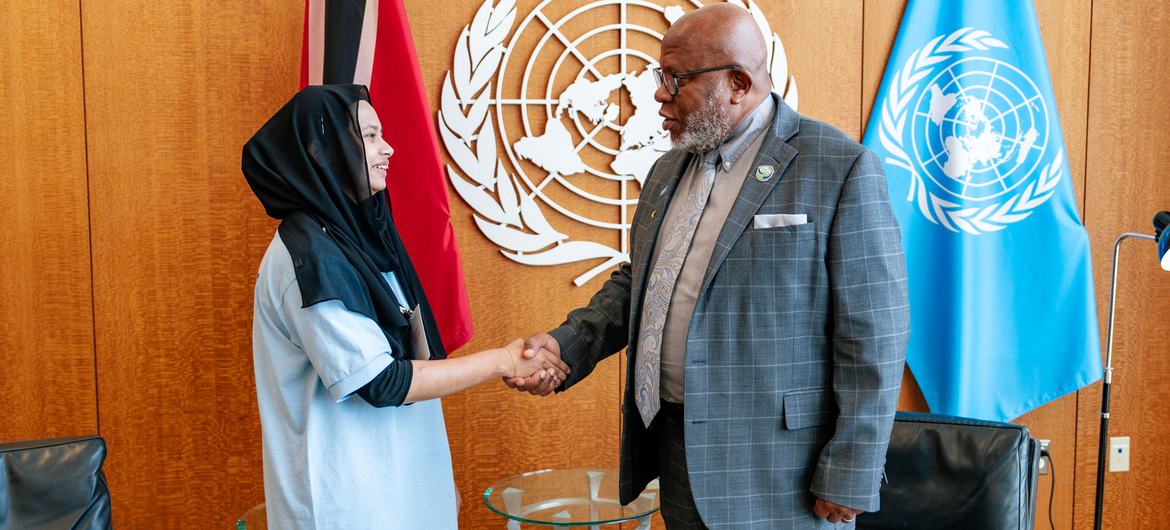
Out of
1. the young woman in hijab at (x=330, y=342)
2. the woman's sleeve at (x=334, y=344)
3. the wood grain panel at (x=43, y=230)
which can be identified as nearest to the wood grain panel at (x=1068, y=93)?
the young woman in hijab at (x=330, y=342)

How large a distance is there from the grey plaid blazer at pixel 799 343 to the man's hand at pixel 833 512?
0.08 ft

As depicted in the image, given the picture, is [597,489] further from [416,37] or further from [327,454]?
[416,37]

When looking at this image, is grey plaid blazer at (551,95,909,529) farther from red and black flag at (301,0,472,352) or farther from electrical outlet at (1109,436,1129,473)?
electrical outlet at (1109,436,1129,473)

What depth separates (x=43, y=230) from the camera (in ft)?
8.50

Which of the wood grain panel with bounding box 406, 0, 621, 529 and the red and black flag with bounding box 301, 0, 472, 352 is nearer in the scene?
the red and black flag with bounding box 301, 0, 472, 352

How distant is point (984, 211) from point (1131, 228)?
601mm

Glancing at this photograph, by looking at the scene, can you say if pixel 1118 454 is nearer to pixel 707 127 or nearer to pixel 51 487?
pixel 707 127

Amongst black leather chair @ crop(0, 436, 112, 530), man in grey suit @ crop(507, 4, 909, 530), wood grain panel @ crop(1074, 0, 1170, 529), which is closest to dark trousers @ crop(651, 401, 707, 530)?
man in grey suit @ crop(507, 4, 909, 530)

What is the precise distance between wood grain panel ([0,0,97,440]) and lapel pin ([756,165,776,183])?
2087 mm

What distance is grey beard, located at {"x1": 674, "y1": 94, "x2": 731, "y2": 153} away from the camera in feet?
5.70

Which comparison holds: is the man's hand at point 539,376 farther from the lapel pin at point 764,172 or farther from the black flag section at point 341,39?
the black flag section at point 341,39

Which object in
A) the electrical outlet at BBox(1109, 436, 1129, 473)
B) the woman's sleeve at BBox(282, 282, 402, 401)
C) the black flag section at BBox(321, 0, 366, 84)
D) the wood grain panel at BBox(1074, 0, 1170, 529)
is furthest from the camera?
the electrical outlet at BBox(1109, 436, 1129, 473)

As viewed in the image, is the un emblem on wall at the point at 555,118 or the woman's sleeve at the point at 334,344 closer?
the woman's sleeve at the point at 334,344

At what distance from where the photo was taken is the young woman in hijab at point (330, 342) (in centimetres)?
151
